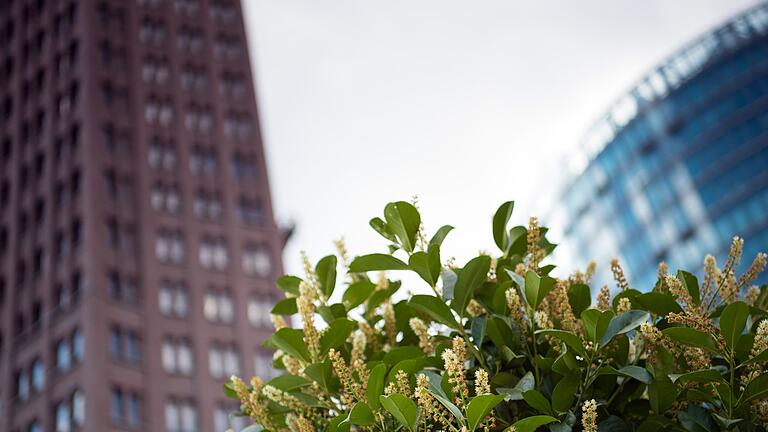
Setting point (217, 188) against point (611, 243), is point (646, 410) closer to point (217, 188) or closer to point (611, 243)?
point (217, 188)

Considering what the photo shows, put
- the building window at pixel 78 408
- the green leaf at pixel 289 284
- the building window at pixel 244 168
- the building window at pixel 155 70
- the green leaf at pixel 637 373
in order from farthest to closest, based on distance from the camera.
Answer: the building window at pixel 155 70 → the building window at pixel 244 168 → the building window at pixel 78 408 → the green leaf at pixel 289 284 → the green leaf at pixel 637 373

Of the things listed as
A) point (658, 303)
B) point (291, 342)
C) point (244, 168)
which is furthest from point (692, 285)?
point (244, 168)

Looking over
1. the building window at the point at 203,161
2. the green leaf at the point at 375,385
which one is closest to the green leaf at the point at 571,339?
the green leaf at the point at 375,385

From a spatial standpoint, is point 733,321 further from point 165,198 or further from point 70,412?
point 165,198

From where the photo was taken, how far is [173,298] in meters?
62.7

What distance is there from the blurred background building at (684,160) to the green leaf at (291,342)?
65912 mm

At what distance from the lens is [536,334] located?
14.1 feet

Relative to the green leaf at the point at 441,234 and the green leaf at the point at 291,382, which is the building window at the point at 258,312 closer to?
the green leaf at the point at 291,382

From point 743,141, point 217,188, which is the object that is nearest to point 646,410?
point 217,188

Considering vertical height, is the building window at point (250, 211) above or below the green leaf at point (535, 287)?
above

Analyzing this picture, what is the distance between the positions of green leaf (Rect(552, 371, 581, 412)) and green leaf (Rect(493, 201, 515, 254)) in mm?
915

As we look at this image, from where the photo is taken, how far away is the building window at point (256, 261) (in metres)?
66.8

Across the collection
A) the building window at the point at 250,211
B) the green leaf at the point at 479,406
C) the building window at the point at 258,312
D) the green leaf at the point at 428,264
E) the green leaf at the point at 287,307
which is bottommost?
the green leaf at the point at 479,406

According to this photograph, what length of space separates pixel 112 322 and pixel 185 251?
8.33m
